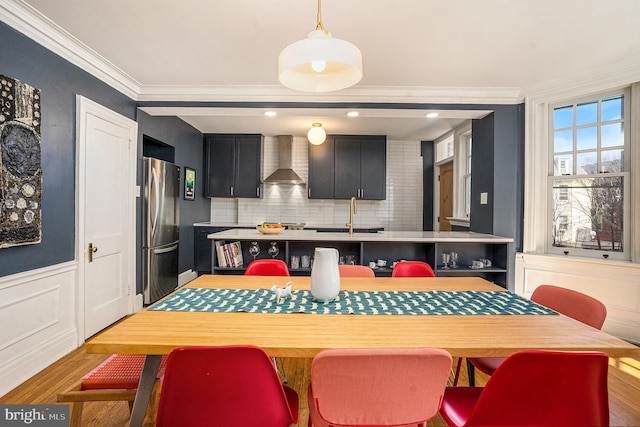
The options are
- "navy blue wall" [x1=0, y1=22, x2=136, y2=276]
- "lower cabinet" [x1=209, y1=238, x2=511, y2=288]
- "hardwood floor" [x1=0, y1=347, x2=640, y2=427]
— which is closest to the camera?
"hardwood floor" [x1=0, y1=347, x2=640, y2=427]

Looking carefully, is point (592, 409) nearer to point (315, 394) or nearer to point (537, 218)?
point (315, 394)

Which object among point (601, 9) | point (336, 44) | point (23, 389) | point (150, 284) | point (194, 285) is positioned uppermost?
point (601, 9)

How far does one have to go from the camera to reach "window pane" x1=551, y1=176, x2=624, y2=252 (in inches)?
118

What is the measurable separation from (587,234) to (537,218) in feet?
1.46

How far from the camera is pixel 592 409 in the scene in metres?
0.99

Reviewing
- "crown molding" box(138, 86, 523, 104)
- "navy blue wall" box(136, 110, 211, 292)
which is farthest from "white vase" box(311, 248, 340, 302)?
"navy blue wall" box(136, 110, 211, 292)

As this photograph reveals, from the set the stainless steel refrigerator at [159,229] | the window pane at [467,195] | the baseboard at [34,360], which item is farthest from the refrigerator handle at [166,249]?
the window pane at [467,195]

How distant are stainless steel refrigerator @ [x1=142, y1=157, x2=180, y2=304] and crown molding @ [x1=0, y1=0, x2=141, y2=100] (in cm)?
92

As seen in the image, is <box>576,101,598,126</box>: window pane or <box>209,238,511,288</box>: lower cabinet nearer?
<box>576,101,598,126</box>: window pane

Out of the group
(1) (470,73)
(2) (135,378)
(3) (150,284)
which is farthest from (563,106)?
(3) (150,284)

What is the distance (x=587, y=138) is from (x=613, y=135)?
20 cm

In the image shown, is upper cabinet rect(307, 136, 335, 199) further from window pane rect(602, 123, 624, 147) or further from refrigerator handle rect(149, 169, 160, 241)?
window pane rect(602, 123, 624, 147)

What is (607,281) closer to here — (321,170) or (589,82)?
(589,82)

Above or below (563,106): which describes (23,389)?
below
